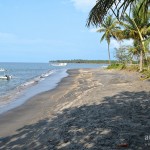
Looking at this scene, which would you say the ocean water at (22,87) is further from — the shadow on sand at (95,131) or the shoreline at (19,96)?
the shadow on sand at (95,131)

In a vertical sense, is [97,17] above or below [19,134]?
above

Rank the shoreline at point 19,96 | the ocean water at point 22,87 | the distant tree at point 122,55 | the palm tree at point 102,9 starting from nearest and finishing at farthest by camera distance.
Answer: the palm tree at point 102,9
the shoreline at point 19,96
the ocean water at point 22,87
the distant tree at point 122,55

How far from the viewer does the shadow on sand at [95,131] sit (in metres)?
7.49

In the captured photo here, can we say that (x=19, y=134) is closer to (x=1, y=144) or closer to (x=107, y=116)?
(x=1, y=144)

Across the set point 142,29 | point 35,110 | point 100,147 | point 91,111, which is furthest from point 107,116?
point 142,29

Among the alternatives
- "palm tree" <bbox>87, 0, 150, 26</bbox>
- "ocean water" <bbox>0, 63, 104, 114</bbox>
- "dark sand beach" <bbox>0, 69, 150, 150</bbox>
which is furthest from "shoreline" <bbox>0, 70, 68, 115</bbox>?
"palm tree" <bbox>87, 0, 150, 26</bbox>

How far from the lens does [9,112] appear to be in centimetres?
1569

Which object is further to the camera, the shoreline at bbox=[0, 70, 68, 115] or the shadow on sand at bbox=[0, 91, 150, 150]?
the shoreline at bbox=[0, 70, 68, 115]

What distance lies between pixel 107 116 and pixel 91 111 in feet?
4.72

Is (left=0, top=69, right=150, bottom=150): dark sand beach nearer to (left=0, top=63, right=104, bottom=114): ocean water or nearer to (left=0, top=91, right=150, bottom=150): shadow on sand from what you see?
(left=0, top=91, right=150, bottom=150): shadow on sand

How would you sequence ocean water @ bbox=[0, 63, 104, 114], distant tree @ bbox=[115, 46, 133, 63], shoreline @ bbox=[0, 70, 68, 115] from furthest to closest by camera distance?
distant tree @ bbox=[115, 46, 133, 63] → ocean water @ bbox=[0, 63, 104, 114] → shoreline @ bbox=[0, 70, 68, 115]

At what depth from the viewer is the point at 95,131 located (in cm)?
859

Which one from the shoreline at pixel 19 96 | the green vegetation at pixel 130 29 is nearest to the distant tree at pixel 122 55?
the green vegetation at pixel 130 29

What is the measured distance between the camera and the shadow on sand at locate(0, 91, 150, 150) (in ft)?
24.6
